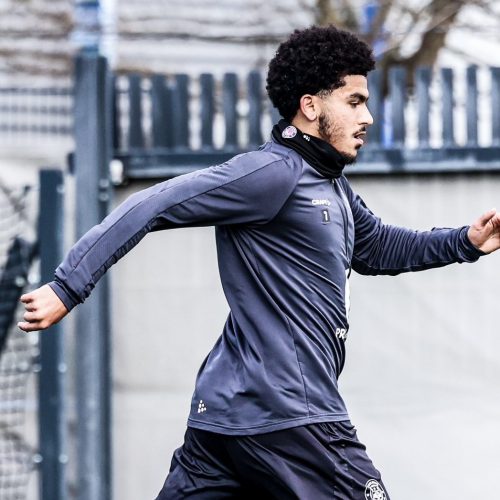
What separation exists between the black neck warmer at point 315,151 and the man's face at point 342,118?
38 mm

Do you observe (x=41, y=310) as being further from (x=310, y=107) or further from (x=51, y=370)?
(x=51, y=370)

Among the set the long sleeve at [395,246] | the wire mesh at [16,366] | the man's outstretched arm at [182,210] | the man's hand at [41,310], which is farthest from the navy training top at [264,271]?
the wire mesh at [16,366]

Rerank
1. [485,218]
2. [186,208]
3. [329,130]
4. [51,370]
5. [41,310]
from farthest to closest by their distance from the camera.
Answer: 1. [51,370]
2. [485,218]
3. [329,130]
4. [186,208]
5. [41,310]

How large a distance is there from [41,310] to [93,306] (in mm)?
2730

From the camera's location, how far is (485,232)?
4.24 metres

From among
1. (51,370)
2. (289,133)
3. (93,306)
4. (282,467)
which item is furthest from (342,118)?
(51,370)

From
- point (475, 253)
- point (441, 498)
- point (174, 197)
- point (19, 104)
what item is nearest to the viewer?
point (174, 197)

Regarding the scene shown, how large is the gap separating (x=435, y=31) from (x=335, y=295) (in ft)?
26.7

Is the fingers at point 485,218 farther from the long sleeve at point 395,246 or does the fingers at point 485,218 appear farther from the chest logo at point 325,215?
the chest logo at point 325,215

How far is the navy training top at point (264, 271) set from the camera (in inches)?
149

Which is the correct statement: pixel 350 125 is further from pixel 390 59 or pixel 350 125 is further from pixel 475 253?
pixel 390 59

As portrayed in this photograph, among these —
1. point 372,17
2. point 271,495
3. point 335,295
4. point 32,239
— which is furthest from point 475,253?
point 372,17

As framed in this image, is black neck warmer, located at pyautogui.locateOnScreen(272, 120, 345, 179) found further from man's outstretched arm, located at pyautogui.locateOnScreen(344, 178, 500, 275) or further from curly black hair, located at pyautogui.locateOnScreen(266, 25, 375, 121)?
man's outstretched arm, located at pyautogui.locateOnScreen(344, 178, 500, 275)

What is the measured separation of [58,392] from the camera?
247 inches
